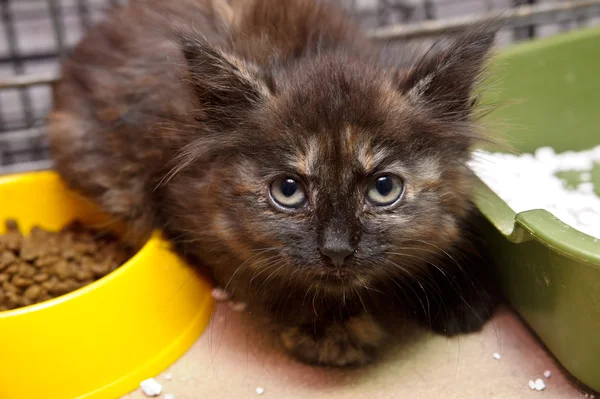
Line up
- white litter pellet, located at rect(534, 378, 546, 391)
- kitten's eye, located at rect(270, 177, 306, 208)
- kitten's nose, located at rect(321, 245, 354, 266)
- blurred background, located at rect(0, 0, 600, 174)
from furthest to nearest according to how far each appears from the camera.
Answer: blurred background, located at rect(0, 0, 600, 174) < white litter pellet, located at rect(534, 378, 546, 391) < kitten's eye, located at rect(270, 177, 306, 208) < kitten's nose, located at rect(321, 245, 354, 266)

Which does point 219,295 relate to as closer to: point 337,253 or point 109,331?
point 109,331

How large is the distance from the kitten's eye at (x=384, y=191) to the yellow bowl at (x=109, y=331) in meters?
0.67

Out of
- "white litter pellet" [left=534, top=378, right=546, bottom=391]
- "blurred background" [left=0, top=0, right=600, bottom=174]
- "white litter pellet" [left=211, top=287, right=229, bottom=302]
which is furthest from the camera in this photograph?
"blurred background" [left=0, top=0, right=600, bottom=174]

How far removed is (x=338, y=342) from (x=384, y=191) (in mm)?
458

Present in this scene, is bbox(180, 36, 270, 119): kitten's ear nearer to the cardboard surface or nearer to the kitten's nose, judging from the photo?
the kitten's nose

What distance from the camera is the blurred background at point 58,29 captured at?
2467 millimetres

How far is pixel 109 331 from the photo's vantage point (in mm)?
1623

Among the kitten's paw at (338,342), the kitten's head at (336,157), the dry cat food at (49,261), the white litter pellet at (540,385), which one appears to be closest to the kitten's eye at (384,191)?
the kitten's head at (336,157)

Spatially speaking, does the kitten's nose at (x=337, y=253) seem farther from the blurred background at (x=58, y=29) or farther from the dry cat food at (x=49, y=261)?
the blurred background at (x=58, y=29)

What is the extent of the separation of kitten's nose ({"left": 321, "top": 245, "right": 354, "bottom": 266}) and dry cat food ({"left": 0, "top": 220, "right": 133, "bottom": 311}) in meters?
0.88

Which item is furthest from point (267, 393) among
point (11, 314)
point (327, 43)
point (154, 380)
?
point (327, 43)

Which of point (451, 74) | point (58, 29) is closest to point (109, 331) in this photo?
point (451, 74)

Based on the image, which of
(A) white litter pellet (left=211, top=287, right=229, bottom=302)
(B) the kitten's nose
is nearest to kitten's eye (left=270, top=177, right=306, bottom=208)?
(B) the kitten's nose

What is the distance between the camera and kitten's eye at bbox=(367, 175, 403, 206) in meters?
1.46
